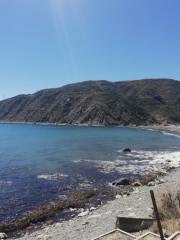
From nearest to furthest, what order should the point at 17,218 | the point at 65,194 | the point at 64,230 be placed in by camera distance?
the point at 64,230 < the point at 17,218 < the point at 65,194

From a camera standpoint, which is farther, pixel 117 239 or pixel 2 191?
pixel 2 191

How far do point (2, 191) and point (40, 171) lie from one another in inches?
485

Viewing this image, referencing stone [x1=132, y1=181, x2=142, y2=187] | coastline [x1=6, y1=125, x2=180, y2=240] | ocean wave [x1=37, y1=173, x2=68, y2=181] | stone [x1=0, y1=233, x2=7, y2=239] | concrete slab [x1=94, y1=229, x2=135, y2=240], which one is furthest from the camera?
ocean wave [x1=37, y1=173, x2=68, y2=181]

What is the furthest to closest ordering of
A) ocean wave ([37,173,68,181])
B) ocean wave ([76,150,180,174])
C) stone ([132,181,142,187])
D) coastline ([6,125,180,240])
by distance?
ocean wave ([76,150,180,174])
ocean wave ([37,173,68,181])
stone ([132,181,142,187])
coastline ([6,125,180,240])

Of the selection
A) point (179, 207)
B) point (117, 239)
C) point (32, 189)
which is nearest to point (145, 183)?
point (32, 189)

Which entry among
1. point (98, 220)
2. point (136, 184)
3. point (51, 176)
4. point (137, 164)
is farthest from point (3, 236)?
point (137, 164)

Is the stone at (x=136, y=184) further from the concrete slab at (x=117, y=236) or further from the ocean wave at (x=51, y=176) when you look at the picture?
the concrete slab at (x=117, y=236)

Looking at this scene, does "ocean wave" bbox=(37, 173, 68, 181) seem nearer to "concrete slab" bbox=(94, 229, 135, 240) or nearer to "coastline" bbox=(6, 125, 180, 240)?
"coastline" bbox=(6, 125, 180, 240)

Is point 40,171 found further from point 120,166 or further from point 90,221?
point 90,221

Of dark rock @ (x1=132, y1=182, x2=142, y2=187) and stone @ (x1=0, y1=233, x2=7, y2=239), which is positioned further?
dark rock @ (x1=132, y1=182, x2=142, y2=187)

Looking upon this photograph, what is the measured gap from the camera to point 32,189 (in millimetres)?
36750

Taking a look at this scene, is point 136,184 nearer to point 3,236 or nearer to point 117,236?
point 3,236

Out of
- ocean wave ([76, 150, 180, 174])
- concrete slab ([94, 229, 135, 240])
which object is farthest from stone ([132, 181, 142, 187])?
concrete slab ([94, 229, 135, 240])

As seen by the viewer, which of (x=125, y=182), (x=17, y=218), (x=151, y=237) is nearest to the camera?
(x=151, y=237)
